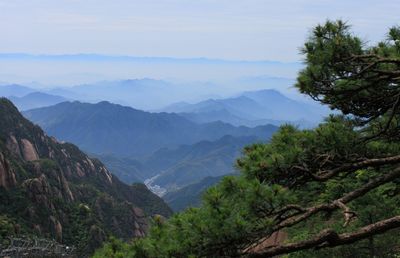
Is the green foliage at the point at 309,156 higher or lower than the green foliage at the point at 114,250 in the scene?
higher

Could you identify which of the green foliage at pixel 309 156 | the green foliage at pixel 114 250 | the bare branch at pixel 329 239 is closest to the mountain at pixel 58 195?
the green foliage at pixel 309 156

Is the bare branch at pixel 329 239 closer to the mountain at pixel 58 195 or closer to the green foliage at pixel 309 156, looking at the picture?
the green foliage at pixel 309 156

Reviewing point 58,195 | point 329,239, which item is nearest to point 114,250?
point 329,239

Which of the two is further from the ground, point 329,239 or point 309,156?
point 309,156

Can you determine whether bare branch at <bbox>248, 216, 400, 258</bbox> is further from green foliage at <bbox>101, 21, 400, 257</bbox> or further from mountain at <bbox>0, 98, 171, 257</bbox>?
mountain at <bbox>0, 98, 171, 257</bbox>

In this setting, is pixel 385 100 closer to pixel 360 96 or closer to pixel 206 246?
pixel 360 96

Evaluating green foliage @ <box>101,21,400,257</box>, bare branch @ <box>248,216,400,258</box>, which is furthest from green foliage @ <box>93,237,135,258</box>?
bare branch @ <box>248,216,400,258</box>

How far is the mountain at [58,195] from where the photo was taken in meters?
68.6

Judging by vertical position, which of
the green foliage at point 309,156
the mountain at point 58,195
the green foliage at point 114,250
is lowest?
the mountain at point 58,195

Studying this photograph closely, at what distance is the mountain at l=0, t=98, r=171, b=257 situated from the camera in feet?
225

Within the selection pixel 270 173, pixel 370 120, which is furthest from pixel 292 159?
Answer: pixel 370 120

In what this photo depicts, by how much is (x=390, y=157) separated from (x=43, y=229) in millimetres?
68810

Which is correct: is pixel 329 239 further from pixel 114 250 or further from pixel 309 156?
pixel 114 250

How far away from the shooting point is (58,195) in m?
85.3
